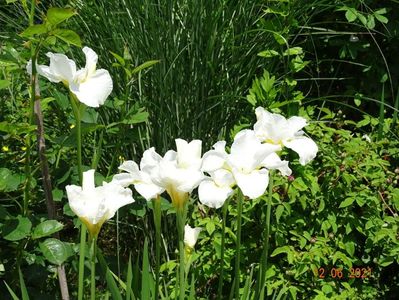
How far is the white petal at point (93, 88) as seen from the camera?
138 centimetres

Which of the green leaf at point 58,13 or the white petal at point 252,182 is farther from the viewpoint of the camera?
the green leaf at point 58,13

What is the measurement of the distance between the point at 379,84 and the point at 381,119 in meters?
0.76

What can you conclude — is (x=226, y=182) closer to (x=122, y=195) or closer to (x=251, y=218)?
(x=122, y=195)

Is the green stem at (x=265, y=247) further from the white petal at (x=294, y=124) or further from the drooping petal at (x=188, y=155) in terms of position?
the drooping petal at (x=188, y=155)

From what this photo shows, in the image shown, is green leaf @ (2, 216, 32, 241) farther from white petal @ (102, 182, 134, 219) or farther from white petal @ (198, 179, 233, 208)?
white petal @ (198, 179, 233, 208)

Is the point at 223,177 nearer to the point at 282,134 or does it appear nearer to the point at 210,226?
the point at 282,134

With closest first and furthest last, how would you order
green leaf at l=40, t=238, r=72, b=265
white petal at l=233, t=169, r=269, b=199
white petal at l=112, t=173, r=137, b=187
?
white petal at l=233, t=169, r=269, b=199, white petal at l=112, t=173, r=137, b=187, green leaf at l=40, t=238, r=72, b=265

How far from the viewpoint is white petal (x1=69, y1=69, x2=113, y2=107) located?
54.4 inches

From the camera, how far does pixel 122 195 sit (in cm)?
130

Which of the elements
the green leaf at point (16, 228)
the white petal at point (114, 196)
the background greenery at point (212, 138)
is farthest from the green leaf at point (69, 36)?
the green leaf at point (16, 228)

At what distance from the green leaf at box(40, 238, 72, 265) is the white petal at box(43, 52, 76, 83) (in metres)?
0.56

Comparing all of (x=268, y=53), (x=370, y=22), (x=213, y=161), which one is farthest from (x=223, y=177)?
(x=370, y=22)
